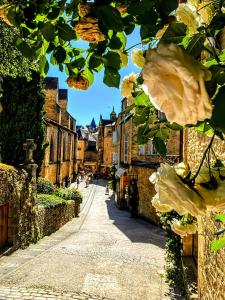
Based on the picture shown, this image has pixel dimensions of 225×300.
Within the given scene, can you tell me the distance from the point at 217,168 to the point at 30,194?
45.2 ft

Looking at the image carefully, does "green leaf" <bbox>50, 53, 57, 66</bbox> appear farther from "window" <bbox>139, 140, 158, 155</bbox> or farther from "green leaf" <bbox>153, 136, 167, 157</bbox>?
"window" <bbox>139, 140, 158, 155</bbox>

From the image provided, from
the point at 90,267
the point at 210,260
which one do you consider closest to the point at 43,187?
the point at 90,267

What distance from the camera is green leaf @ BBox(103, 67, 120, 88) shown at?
1.70m

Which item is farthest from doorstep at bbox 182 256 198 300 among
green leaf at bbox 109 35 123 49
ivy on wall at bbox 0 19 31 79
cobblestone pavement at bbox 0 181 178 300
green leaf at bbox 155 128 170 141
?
ivy on wall at bbox 0 19 31 79

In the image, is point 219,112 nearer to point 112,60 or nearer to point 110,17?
point 110,17

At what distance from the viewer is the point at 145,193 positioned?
73.0ft

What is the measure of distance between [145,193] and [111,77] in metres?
20.9

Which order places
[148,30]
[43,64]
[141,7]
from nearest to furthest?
[141,7], [148,30], [43,64]

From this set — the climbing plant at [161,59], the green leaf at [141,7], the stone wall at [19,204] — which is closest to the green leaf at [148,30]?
the climbing plant at [161,59]

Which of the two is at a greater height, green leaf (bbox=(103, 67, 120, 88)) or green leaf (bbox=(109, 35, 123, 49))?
green leaf (bbox=(109, 35, 123, 49))

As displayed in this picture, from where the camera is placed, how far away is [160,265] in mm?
11469

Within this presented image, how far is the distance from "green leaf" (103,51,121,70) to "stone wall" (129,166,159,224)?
18716 millimetres

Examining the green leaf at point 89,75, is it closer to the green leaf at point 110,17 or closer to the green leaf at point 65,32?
the green leaf at point 65,32

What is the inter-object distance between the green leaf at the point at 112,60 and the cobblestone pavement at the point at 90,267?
7.59 m
